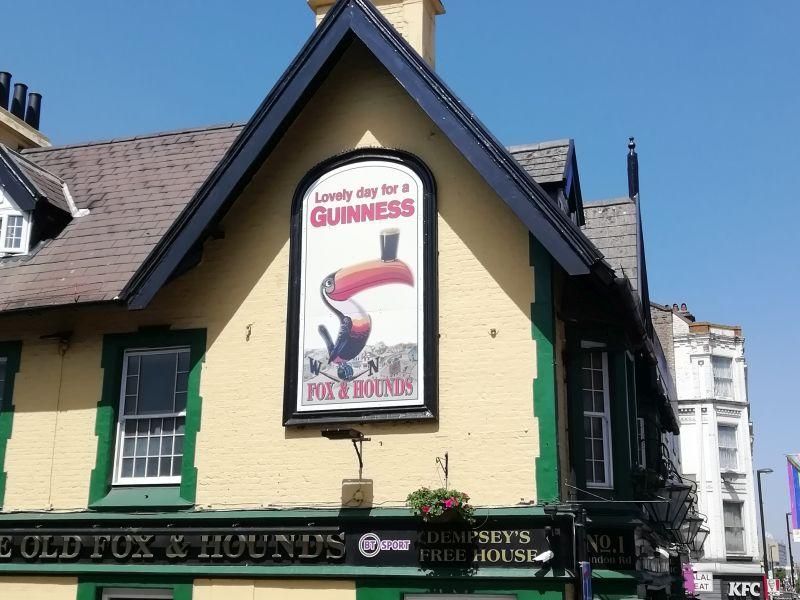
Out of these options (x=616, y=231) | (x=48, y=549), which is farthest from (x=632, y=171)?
(x=48, y=549)

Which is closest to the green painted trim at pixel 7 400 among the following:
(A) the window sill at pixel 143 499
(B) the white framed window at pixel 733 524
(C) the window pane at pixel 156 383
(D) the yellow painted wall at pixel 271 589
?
(A) the window sill at pixel 143 499

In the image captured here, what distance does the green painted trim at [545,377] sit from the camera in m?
11.2

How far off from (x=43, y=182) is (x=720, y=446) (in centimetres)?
3871

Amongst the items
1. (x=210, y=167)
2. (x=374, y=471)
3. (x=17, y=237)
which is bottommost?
(x=374, y=471)

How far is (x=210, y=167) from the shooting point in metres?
15.9

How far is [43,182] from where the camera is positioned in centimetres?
1590

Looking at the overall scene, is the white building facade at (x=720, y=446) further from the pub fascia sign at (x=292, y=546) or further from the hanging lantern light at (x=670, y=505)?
the pub fascia sign at (x=292, y=546)

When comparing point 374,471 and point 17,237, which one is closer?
point 374,471

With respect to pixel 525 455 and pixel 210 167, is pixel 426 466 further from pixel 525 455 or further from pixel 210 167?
pixel 210 167

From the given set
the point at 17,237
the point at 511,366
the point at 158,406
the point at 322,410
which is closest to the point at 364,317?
the point at 322,410

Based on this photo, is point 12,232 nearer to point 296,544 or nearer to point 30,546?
point 30,546

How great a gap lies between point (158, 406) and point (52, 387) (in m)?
1.74

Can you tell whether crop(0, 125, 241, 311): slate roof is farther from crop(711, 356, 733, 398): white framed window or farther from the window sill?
crop(711, 356, 733, 398): white framed window

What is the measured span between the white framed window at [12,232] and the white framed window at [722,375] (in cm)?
3939
